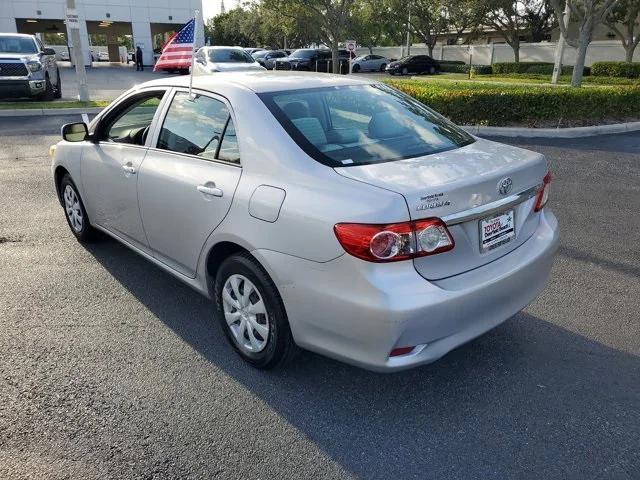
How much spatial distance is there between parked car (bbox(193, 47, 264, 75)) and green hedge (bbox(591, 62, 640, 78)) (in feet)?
63.2

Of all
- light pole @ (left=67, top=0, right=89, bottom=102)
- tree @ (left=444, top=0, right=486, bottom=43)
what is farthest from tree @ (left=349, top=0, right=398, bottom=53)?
light pole @ (left=67, top=0, right=89, bottom=102)

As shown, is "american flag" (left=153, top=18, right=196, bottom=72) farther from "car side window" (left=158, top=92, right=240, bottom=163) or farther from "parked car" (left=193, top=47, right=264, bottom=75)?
"parked car" (left=193, top=47, right=264, bottom=75)

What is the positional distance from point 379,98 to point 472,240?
143 cm

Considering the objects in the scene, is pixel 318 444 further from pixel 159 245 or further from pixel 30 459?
pixel 159 245

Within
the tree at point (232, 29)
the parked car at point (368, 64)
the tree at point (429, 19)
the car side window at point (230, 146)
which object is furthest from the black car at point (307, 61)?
the car side window at point (230, 146)

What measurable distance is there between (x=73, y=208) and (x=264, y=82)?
265cm

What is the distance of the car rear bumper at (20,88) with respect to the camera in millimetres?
14180

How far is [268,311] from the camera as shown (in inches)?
112

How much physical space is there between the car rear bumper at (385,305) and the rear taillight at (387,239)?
45mm

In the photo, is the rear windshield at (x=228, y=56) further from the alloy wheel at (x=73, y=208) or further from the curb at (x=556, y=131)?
the alloy wheel at (x=73, y=208)

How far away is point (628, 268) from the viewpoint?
4426 millimetres

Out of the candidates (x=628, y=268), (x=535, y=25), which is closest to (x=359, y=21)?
(x=535, y=25)

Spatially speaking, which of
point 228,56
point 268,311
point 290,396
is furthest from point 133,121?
point 228,56

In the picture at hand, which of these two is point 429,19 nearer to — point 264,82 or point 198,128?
point 264,82
